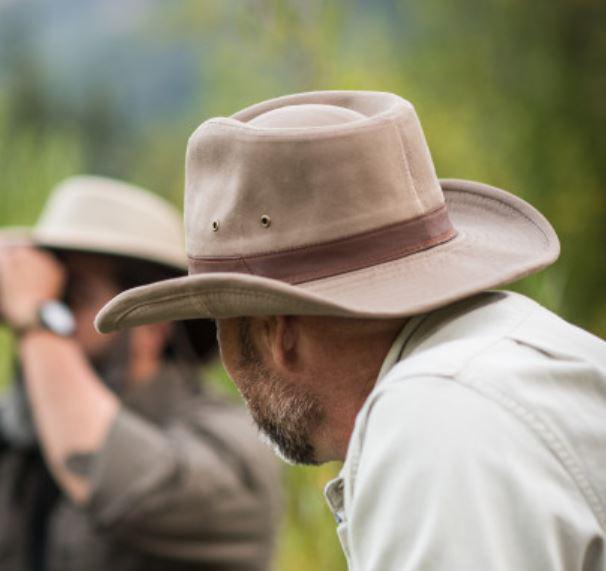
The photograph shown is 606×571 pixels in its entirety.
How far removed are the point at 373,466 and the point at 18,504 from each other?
274 cm

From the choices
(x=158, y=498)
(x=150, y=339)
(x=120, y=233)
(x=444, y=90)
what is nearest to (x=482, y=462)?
(x=158, y=498)

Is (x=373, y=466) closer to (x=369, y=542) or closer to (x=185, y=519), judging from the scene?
(x=369, y=542)

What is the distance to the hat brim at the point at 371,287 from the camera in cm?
185

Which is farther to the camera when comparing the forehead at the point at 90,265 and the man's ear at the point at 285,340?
the forehead at the point at 90,265

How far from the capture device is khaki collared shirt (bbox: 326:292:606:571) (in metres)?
1.59

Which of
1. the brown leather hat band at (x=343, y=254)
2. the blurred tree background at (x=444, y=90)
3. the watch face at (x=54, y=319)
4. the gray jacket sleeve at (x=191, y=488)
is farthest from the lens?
the blurred tree background at (x=444, y=90)

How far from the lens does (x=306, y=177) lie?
1985 mm

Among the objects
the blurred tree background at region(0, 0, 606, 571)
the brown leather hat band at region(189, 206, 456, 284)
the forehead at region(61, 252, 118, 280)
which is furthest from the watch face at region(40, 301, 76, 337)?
the brown leather hat band at region(189, 206, 456, 284)

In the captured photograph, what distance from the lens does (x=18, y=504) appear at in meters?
4.26

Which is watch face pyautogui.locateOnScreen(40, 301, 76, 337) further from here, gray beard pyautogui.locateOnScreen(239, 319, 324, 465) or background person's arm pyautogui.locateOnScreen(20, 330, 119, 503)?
gray beard pyautogui.locateOnScreen(239, 319, 324, 465)

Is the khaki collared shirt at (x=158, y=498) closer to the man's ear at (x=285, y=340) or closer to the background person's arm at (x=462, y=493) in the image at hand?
the man's ear at (x=285, y=340)

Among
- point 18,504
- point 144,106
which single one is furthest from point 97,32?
point 18,504

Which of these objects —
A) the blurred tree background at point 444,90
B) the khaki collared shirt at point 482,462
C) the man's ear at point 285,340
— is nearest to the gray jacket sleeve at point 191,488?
the blurred tree background at point 444,90

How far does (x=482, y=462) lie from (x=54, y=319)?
281 cm
